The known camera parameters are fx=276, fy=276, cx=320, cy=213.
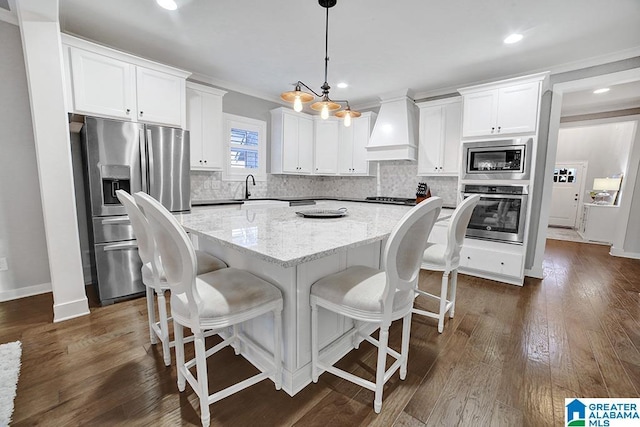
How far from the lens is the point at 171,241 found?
114 centimetres

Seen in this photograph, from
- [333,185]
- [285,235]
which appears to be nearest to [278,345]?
[285,235]

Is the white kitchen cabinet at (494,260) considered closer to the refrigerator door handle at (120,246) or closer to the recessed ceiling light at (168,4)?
the refrigerator door handle at (120,246)

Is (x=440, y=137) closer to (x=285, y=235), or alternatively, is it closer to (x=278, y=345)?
(x=285, y=235)

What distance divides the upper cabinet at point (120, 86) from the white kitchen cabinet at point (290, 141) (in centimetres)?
171

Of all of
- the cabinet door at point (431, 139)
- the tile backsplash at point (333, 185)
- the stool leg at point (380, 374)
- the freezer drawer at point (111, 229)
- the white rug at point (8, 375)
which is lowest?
the white rug at point (8, 375)

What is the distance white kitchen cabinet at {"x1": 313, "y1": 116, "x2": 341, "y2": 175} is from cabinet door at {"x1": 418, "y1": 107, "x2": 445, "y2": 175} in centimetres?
152

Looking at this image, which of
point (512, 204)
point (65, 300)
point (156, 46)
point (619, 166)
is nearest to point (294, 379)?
point (65, 300)

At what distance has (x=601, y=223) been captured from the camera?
5730 millimetres

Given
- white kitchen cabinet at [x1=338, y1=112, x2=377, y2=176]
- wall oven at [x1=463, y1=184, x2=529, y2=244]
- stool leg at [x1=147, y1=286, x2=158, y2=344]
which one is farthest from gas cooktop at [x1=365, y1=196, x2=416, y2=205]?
stool leg at [x1=147, y1=286, x2=158, y2=344]

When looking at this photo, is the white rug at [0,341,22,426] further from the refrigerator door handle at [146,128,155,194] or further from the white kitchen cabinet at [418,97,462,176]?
the white kitchen cabinet at [418,97,462,176]

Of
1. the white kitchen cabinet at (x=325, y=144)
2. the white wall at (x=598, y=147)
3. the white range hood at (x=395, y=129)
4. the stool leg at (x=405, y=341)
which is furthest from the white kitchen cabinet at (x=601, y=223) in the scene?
the stool leg at (x=405, y=341)

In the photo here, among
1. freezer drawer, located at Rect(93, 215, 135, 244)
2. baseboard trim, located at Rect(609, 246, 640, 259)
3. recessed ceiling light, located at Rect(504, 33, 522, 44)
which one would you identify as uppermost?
recessed ceiling light, located at Rect(504, 33, 522, 44)

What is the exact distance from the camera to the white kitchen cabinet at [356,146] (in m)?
4.73

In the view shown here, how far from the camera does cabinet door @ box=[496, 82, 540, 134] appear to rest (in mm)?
3051
